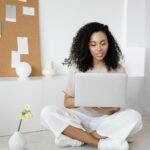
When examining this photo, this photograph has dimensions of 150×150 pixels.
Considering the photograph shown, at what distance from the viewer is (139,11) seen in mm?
3338

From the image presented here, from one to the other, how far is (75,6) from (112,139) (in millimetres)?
1685

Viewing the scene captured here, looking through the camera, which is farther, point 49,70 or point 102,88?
point 49,70

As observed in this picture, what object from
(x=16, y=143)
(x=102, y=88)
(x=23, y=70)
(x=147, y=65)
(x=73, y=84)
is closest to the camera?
(x=102, y=88)

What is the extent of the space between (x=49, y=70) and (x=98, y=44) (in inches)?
34.9

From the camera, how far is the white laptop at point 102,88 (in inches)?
76.2

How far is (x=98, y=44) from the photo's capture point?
2.21m

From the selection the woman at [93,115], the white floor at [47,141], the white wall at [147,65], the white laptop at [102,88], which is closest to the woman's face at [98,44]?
the woman at [93,115]

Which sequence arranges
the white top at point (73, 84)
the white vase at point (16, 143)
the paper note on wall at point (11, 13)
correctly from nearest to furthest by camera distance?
the white vase at point (16, 143), the white top at point (73, 84), the paper note on wall at point (11, 13)

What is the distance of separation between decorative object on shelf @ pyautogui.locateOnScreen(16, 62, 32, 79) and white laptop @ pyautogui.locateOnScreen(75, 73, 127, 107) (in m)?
1.01

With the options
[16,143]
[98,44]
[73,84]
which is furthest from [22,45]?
[16,143]

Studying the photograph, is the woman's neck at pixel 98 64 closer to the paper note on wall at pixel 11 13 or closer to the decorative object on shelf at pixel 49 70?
the decorative object on shelf at pixel 49 70

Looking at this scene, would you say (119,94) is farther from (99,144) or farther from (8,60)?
(8,60)

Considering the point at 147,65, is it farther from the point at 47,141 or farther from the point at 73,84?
the point at 47,141

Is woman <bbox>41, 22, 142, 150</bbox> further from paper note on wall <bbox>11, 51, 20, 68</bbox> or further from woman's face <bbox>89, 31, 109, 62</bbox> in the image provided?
paper note on wall <bbox>11, 51, 20, 68</bbox>
